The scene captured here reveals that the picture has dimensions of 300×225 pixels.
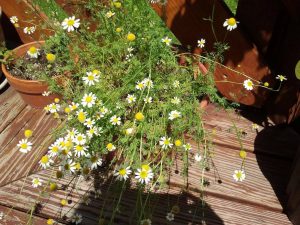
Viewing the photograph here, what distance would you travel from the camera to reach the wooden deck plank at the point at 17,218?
1468 millimetres

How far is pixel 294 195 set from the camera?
137 centimetres

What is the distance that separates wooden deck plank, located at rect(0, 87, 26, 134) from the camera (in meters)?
1.97

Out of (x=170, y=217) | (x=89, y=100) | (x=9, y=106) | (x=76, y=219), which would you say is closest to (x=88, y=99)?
(x=89, y=100)

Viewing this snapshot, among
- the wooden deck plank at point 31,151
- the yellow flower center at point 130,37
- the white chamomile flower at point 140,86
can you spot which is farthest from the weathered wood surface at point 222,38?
the wooden deck plank at point 31,151

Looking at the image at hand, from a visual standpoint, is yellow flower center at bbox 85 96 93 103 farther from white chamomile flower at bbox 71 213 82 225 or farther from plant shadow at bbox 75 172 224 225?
white chamomile flower at bbox 71 213 82 225

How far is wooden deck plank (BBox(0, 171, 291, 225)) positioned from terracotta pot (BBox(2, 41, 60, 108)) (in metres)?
0.64

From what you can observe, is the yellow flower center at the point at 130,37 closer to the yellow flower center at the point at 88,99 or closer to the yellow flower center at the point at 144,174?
the yellow flower center at the point at 88,99

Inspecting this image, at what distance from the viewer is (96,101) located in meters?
1.43

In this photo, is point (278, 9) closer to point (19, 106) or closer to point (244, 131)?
point (244, 131)

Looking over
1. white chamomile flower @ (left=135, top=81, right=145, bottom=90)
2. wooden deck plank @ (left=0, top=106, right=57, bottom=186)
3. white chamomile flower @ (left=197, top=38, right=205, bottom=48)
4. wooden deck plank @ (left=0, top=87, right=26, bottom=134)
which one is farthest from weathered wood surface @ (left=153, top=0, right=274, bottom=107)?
wooden deck plank @ (left=0, top=87, right=26, bottom=134)

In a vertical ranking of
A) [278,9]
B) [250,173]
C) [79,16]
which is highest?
[79,16]

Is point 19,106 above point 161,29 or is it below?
below

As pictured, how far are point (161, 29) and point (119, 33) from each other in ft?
0.83

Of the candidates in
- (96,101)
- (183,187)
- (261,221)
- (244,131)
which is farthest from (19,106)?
(261,221)
